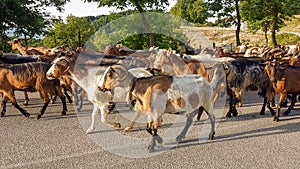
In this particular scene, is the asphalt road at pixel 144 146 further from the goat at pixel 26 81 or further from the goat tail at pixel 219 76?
the goat tail at pixel 219 76

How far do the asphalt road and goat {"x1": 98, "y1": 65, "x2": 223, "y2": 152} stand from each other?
0.55 m

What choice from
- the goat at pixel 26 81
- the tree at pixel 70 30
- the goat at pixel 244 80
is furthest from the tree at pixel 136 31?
the tree at pixel 70 30

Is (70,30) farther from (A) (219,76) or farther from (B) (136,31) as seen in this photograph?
(A) (219,76)

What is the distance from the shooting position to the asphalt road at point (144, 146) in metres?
5.82

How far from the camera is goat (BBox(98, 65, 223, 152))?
6207 mm

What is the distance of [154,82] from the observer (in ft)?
20.8

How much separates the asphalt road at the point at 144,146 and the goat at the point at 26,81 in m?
0.69

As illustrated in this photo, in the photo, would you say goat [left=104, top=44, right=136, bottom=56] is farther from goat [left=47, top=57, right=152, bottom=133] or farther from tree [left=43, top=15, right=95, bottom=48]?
tree [left=43, top=15, right=95, bottom=48]

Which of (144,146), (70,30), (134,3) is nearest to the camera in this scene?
(144,146)

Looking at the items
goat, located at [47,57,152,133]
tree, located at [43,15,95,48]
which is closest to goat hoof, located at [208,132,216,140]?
goat, located at [47,57,152,133]

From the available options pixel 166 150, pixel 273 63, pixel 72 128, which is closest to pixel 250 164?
pixel 166 150

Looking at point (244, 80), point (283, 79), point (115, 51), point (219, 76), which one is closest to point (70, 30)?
point (115, 51)

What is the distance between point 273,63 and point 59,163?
5.30 meters

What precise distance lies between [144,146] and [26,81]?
161 inches
